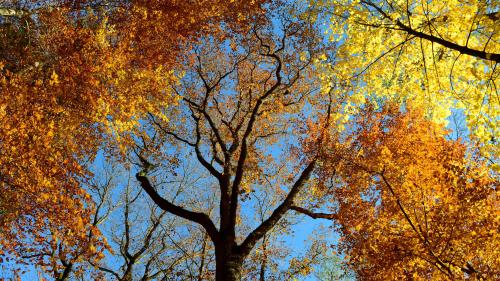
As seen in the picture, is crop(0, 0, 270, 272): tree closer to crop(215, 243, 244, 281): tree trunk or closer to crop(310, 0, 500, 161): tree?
crop(215, 243, 244, 281): tree trunk

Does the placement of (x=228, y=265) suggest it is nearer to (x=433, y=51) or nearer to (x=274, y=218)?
(x=274, y=218)

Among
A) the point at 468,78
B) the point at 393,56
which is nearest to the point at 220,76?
the point at 393,56

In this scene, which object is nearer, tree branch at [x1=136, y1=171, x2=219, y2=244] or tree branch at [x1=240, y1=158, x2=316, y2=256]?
tree branch at [x1=240, y1=158, x2=316, y2=256]

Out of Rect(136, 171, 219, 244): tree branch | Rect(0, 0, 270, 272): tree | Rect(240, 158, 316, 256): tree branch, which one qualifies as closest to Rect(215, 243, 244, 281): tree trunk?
Rect(240, 158, 316, 256): tree branch

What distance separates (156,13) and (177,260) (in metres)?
11.9

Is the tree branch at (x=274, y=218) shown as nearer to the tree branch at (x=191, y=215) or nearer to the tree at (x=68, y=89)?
the tree branch at (x=191, y=215)

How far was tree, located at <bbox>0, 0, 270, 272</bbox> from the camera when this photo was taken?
1003cm

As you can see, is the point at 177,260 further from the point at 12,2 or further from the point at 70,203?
the point at 12,2

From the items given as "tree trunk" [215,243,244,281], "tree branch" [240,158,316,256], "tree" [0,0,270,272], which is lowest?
"tree trunk" [215,243,244,281]

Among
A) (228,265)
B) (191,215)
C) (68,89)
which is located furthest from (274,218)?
(68,89)

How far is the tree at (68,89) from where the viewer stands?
32.9ft

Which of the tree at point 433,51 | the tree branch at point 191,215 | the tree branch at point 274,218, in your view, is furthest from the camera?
the tree branch at point 191,215

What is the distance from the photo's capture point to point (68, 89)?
13.0m

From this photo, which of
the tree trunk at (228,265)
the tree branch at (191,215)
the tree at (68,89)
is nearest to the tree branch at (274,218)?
the tree trunk at (228,265)
